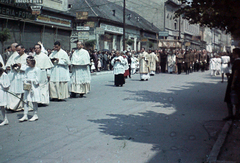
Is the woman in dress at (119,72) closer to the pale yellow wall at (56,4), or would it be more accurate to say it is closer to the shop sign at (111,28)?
the pale yellow wall at (56,4)

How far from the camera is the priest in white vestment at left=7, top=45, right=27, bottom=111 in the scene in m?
9.90

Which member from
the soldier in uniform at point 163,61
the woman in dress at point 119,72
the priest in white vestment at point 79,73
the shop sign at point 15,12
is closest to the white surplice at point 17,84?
the priest in white vestment at point 79,73

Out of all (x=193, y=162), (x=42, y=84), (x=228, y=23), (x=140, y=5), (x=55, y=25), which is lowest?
(x=193, y=162)

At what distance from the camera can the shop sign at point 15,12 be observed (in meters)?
24.5

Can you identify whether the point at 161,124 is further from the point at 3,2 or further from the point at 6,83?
the point at 3,2

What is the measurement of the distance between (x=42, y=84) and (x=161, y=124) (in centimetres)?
324

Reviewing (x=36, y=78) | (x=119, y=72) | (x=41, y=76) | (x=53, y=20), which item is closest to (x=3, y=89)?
(x=36, y=78)

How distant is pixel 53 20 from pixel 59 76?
2098 centimetres

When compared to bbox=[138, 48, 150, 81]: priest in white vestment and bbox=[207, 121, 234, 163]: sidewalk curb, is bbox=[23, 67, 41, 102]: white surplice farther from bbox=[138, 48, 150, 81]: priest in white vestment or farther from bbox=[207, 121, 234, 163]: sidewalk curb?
bbox=[138, 48, 150, 81]: priest in white vestment

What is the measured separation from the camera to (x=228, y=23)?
10.5 meters

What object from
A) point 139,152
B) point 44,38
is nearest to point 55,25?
point 44,38

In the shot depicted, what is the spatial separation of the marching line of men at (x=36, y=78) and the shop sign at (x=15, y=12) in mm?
13319

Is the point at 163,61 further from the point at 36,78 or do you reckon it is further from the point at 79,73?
the point at 36,78

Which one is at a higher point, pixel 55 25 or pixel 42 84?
pixel 55 25
